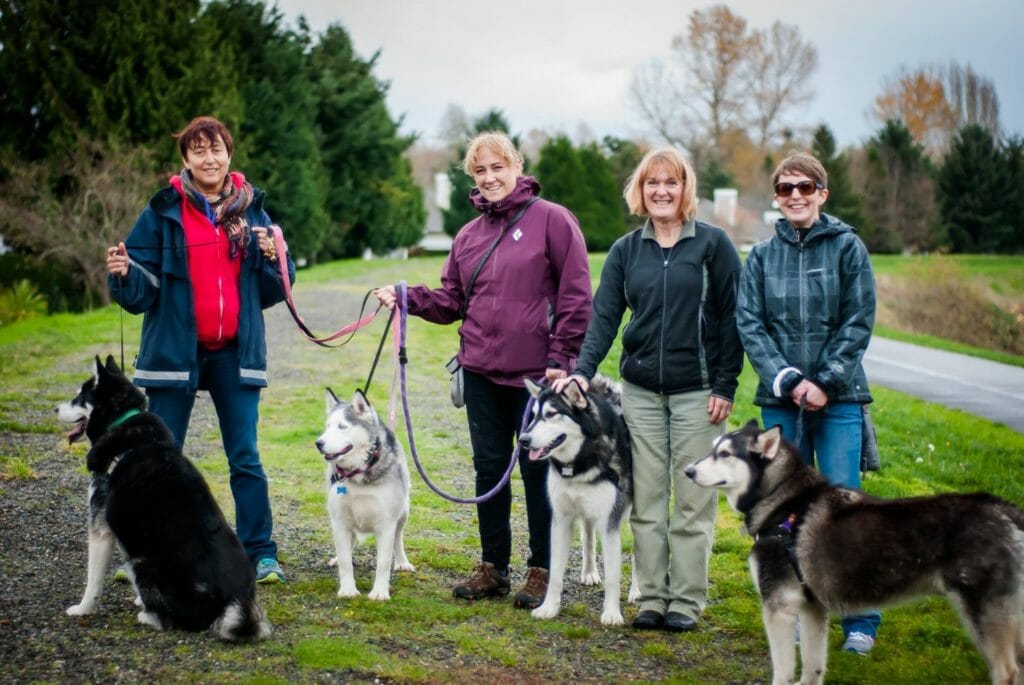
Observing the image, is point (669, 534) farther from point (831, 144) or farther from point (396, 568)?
point (831, 144)

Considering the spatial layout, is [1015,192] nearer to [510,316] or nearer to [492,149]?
[492,149]

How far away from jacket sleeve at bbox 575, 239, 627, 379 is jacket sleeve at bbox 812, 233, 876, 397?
114 cm

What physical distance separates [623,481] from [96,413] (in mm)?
2902

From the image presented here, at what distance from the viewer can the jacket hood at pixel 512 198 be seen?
18.4 ft

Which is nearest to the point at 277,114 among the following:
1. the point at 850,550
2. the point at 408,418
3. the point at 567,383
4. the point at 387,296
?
the point at 387,296

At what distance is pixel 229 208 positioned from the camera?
561cm

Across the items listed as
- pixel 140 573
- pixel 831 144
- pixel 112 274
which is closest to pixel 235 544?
pixel 140 573

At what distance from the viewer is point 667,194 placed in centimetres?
521

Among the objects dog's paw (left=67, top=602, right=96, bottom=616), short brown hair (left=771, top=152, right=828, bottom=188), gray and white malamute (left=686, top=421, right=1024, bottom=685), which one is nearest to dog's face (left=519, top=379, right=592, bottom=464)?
gray and white malamute (left=686, top=421, right=1024, bottom=685)

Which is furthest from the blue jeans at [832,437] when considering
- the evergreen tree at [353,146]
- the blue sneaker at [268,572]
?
the evergreen tree at [353,146]

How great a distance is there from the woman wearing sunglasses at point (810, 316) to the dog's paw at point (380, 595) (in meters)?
2.42

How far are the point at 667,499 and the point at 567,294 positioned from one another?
4.24 feet

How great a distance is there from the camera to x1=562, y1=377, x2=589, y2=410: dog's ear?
5.26m

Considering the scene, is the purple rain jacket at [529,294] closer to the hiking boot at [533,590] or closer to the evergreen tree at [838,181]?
the hiking boot at [533,590]
